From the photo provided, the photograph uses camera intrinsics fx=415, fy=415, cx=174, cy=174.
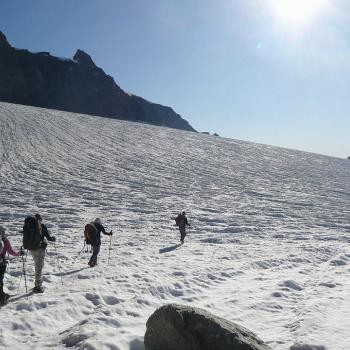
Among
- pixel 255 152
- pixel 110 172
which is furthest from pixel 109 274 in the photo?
pixel 255 152

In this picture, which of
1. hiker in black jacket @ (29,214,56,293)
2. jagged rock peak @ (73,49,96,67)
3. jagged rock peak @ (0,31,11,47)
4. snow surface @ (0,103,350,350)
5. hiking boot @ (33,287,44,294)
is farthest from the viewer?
jagged rock peak @ (73,49,96,67)

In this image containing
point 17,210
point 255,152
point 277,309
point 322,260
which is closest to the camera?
point 277,309

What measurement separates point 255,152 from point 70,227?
142ft

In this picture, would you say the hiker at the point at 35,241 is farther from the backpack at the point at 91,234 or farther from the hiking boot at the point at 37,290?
the backpack at the point at 91,234

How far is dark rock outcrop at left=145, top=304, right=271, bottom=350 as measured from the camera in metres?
6.05

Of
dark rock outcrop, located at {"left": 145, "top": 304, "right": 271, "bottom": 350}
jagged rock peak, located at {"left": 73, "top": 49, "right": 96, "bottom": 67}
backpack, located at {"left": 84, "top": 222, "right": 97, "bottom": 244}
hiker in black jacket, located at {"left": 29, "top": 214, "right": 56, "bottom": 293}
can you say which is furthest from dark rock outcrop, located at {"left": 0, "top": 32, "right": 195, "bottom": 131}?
dark rock outcrop, located at {"left": 145, "top": 304, "right": 271, "bottom": 350}

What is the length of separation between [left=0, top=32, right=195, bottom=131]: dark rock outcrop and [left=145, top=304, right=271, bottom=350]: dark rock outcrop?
417ft

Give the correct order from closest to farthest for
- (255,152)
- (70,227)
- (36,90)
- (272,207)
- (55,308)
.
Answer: (55,308) < (70,227) < (272,207) < (255,152) < (36,90)

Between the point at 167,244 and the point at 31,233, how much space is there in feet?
27.2

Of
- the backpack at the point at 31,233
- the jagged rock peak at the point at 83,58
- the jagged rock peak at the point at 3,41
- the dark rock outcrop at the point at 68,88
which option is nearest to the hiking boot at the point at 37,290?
the backpack at the point at 31,233

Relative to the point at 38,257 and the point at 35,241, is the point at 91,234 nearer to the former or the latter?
the point at 38,257

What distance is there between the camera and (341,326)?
8820 mm

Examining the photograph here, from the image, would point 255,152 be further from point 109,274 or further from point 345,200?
point 109,274

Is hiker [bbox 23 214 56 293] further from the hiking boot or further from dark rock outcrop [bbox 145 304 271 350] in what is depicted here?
dark rock outcrop [bbox 145 304 271 350]
